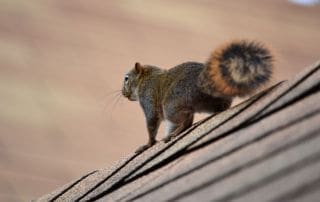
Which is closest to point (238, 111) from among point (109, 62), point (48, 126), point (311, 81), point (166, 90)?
point (311, 81)

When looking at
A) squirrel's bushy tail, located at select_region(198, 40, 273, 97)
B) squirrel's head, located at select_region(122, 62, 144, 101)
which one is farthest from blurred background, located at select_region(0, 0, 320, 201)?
squirrel's bushy tail, located at select_region(198, 40, 273, 97)

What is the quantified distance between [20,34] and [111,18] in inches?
33.8

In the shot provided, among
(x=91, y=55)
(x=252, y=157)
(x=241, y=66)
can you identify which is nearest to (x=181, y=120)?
(x=241, y=66)

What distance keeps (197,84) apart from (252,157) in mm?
964

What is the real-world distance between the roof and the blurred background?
342cm

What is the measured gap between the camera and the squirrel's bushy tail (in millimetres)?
1570

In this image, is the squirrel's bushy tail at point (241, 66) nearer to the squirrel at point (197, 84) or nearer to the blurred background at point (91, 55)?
the squirrel at point (197, 84)

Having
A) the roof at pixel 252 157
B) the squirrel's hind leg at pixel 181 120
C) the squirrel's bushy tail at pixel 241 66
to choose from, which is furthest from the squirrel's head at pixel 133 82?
the roof at pixel 252 157

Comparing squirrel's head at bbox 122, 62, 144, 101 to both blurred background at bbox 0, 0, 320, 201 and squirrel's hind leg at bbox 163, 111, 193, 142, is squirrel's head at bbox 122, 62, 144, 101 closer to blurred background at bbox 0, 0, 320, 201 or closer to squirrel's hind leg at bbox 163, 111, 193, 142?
squirrel's hind leg at bbox 163, 111, 193, 142

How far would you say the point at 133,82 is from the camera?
2627 mm

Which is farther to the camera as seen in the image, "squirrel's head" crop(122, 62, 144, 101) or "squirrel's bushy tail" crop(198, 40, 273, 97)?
"squirrel's head" crop(122, 62, 144, 101)

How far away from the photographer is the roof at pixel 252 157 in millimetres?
913

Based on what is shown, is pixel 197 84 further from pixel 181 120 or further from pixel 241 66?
pixel 241 66

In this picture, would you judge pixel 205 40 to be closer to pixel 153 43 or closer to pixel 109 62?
pixel 153 43
